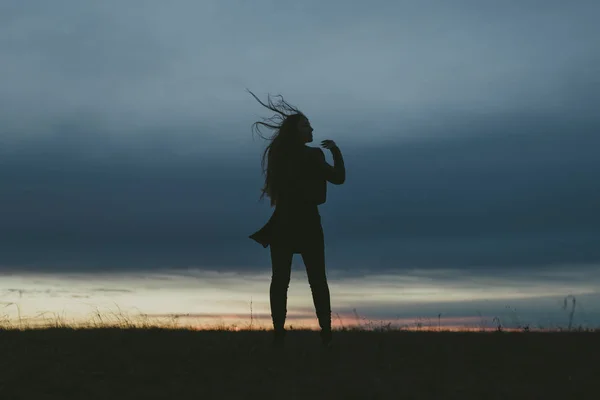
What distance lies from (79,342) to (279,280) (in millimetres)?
3253

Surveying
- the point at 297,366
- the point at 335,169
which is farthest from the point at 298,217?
the point at 297,366

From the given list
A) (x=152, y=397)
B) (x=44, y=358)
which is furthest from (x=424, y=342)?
(x=44, y=358)

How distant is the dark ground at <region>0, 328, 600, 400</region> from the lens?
806 centimetres

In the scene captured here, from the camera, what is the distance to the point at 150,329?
12.5 metres

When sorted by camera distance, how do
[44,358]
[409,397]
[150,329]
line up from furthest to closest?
[150,329]
[44,358]
[409,397]

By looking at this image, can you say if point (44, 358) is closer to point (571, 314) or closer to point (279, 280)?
point (279, 280)

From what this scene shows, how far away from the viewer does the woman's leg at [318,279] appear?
10000mm

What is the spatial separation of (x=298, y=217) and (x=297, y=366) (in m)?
2.11

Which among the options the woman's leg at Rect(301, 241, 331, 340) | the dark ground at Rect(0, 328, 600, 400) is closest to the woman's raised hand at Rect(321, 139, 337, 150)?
the woman's leg at Rect(301, 241, 331, 340)

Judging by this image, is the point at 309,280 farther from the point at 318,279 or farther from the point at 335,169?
the point at 335,169

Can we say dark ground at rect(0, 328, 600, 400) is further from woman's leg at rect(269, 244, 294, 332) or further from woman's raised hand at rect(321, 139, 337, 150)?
woman's raised hand at rect(321, 139, 337, 150)

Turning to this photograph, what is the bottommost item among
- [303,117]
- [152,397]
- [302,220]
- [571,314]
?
[152,397]

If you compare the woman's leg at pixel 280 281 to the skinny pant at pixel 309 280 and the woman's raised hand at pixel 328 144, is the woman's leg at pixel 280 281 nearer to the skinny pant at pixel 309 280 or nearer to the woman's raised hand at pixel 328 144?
the skinny pant at pixel 309 280

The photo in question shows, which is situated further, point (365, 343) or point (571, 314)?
point (571, 314)
